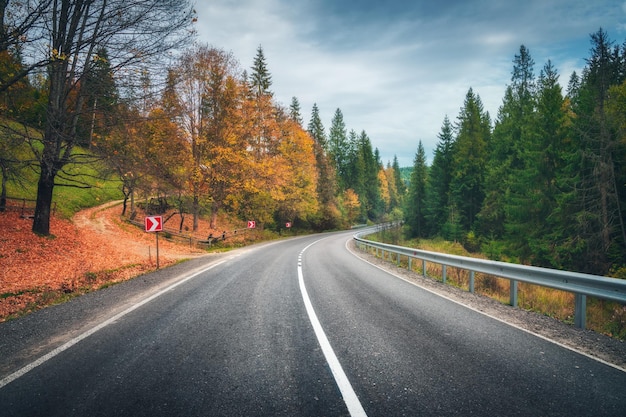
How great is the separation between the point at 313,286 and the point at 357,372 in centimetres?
503

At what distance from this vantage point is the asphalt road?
8.61ft

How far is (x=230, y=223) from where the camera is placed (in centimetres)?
3353

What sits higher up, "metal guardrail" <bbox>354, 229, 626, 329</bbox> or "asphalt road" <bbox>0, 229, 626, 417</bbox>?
"metal guardrail" <bbox>354, 229, 626, 329</bbox>

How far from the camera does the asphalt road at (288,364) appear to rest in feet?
8.61

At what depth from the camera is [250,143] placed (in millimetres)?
27641

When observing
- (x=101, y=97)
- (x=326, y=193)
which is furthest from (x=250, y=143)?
(x=326, y=193)

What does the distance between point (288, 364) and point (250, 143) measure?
2619cm

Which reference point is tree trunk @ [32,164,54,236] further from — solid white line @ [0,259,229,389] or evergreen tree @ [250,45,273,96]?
evergreen tree @ [250,45,273,96]

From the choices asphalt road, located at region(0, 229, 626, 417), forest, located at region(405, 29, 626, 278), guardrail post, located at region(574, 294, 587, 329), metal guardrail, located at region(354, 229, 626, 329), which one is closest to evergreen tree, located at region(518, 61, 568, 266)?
forest, located at region(405, 29, 626, 278)

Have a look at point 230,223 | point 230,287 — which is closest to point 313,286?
point 230,287

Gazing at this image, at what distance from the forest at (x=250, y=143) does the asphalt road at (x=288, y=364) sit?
668 cm

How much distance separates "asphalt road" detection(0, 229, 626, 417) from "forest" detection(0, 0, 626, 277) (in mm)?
6681

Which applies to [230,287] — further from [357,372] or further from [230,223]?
[230,223]

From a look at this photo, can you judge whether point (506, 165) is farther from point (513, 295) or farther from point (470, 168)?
point (513, 295)
